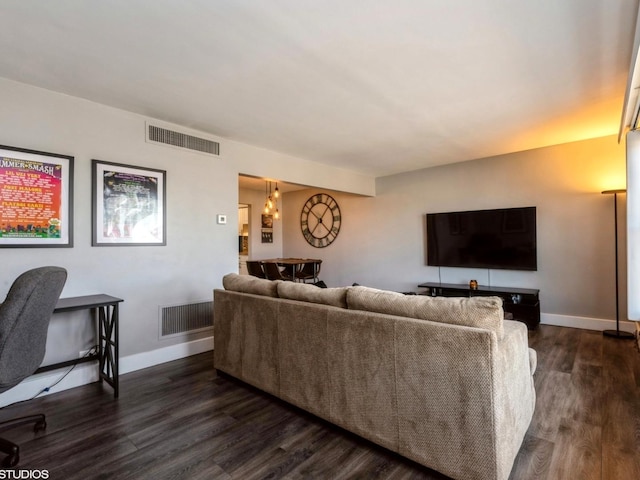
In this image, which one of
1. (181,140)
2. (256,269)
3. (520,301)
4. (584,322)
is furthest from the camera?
(256,269)

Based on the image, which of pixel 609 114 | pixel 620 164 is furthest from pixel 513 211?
pixel 609 114

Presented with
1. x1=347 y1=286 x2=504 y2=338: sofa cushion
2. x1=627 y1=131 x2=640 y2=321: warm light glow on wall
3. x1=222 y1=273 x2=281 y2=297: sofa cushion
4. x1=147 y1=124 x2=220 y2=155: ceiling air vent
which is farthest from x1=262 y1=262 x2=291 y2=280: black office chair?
x1=627 y1=131 x2=640 y2=321: warm light glow on wall

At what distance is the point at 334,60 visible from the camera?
90.1 inches

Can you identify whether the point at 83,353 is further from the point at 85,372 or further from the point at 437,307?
the point at 437,307

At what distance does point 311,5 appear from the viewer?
69.4 inches

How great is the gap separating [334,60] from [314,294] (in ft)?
5.26

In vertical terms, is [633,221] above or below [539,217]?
below

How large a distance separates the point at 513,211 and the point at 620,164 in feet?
4.04

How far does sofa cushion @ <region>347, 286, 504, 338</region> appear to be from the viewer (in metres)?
1.54

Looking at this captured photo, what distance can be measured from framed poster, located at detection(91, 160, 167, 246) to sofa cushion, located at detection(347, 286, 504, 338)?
224cm

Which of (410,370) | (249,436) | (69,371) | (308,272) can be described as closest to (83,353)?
(69,371)

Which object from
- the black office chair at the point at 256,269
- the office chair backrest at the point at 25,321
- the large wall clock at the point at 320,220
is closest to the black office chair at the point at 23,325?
the office chair backrest at the point at 25,321

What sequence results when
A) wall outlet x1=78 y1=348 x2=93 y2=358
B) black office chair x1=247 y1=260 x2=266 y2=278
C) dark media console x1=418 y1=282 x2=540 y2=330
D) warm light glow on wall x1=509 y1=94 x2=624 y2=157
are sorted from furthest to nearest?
1. black office chair x1=247 y1=260 x2=266 y2=278
2. dark media console x1=418 y1=282 x2=540 y2=330
3. warm light glow on wall x1=509 y1=94 x2=624 y2=157
4. wall outlet x1=78 y1=348 x2=93 y2=358

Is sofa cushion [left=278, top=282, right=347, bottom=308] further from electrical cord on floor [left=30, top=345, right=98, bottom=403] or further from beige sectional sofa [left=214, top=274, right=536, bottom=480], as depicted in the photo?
electrical cord on floor [left=30, top=345, right=98, bottom=403]
